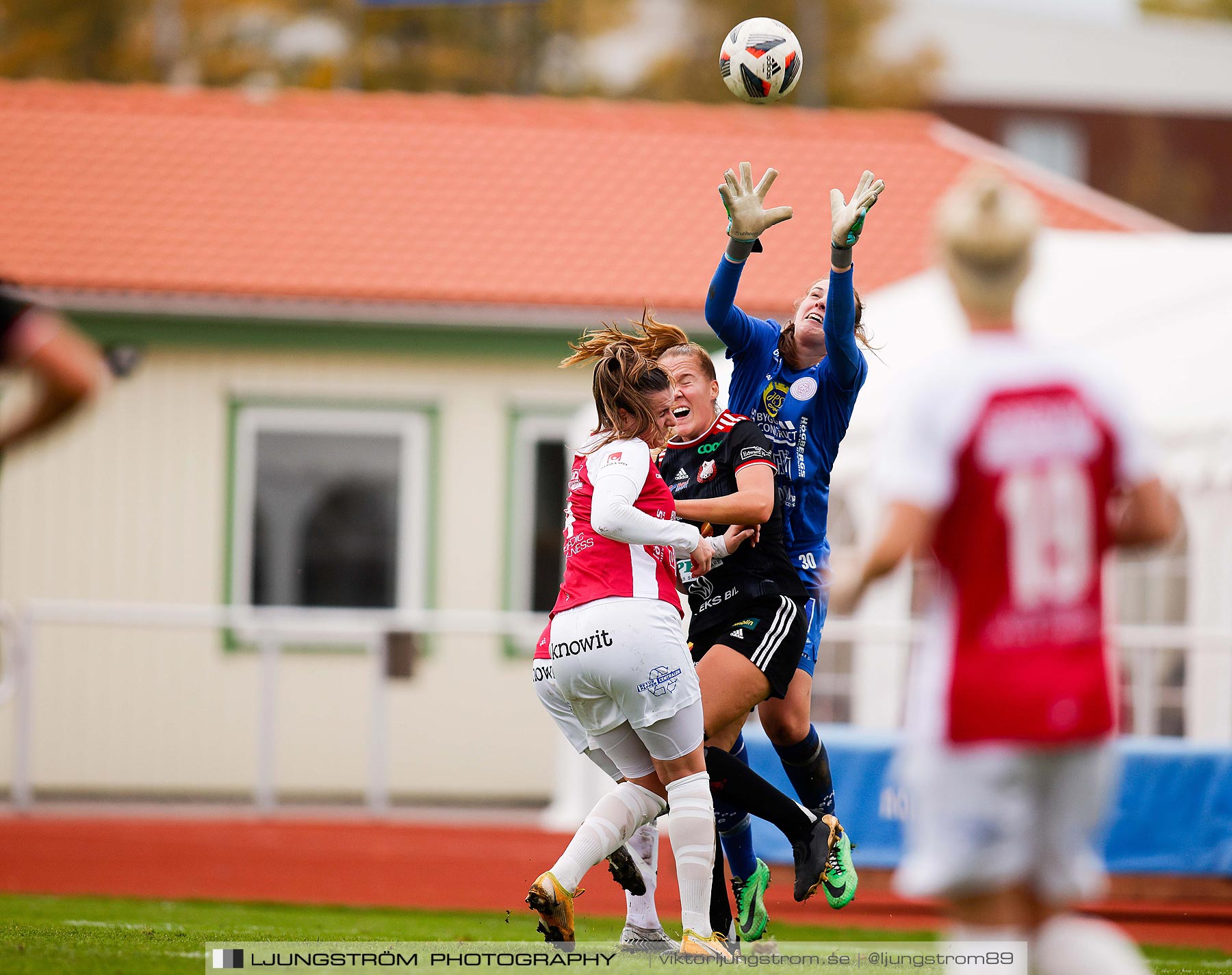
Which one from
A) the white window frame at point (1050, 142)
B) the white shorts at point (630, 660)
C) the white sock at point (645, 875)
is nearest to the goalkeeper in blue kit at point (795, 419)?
the white sock at point (645, 875)

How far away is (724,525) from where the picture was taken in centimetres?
552

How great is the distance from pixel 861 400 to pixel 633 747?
560 cm

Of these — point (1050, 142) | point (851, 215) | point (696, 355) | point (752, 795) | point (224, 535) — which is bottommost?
point (752, 795)

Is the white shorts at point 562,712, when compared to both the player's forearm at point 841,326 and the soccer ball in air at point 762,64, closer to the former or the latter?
the player's forearm at point 841,326

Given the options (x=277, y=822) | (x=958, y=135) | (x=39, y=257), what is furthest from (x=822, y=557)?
(x=958, y=135)

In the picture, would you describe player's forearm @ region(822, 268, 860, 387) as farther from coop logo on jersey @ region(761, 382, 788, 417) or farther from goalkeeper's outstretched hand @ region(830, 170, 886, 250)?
coop logo on jersey @ region(761, 382, 788, 417)

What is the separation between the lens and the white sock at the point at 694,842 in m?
5.12

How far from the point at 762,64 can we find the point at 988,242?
3.39m

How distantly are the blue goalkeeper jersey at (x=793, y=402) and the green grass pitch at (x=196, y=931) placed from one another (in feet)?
5.93

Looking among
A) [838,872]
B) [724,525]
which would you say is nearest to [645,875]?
[838,872]

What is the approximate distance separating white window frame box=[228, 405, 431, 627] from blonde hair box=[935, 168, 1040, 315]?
10775mm

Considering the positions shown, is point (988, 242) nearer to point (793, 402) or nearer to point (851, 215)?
point (851, 215)

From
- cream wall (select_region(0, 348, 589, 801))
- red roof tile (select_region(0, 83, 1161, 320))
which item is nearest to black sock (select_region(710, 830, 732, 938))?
cream wall (select_region(0, 348, 589, 801))

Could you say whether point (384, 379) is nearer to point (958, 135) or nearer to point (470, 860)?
point (470, 860)
